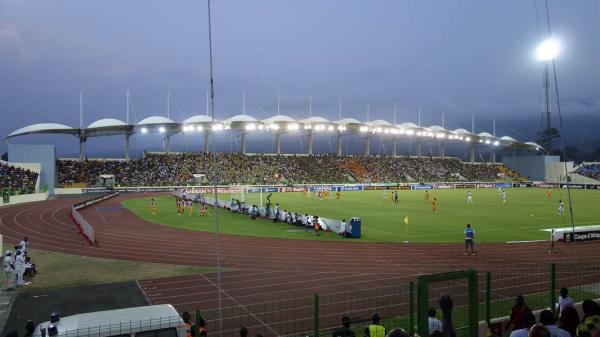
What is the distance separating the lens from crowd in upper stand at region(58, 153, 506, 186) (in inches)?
2815

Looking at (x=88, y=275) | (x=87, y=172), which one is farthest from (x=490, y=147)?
(x=88, y=275)

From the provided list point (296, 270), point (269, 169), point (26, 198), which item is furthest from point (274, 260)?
point (269, 169)

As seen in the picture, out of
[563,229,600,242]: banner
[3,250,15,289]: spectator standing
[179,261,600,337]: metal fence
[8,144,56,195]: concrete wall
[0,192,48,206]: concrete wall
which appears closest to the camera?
[179,261,600,337]: metal fence

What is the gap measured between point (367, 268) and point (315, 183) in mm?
63262

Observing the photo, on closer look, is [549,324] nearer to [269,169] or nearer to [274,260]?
[274,260]

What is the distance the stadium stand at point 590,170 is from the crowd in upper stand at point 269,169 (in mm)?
17371

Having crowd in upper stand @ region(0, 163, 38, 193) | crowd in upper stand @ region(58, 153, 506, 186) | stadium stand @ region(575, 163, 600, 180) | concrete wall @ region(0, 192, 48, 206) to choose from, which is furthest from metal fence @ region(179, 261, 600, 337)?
stadium stand @ region(575, 163, 600, 180)

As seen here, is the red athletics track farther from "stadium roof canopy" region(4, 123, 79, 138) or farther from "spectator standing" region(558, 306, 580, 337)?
"stadium roof canopy" region(4, 123, 79, 138)

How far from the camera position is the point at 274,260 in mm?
19203

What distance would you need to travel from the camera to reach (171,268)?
58.3ft

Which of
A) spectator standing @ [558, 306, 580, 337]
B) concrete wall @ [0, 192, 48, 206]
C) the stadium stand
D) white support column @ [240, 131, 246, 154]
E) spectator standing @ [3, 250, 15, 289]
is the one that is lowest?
spectator standing @ [3, 250, 15, 289]

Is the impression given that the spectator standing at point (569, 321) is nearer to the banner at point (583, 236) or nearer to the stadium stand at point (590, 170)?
the banner at point (583, 236)

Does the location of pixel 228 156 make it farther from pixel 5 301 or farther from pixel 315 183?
pixel 5 301

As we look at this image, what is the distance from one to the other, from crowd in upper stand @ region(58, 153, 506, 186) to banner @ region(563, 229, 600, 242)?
1971 inches
